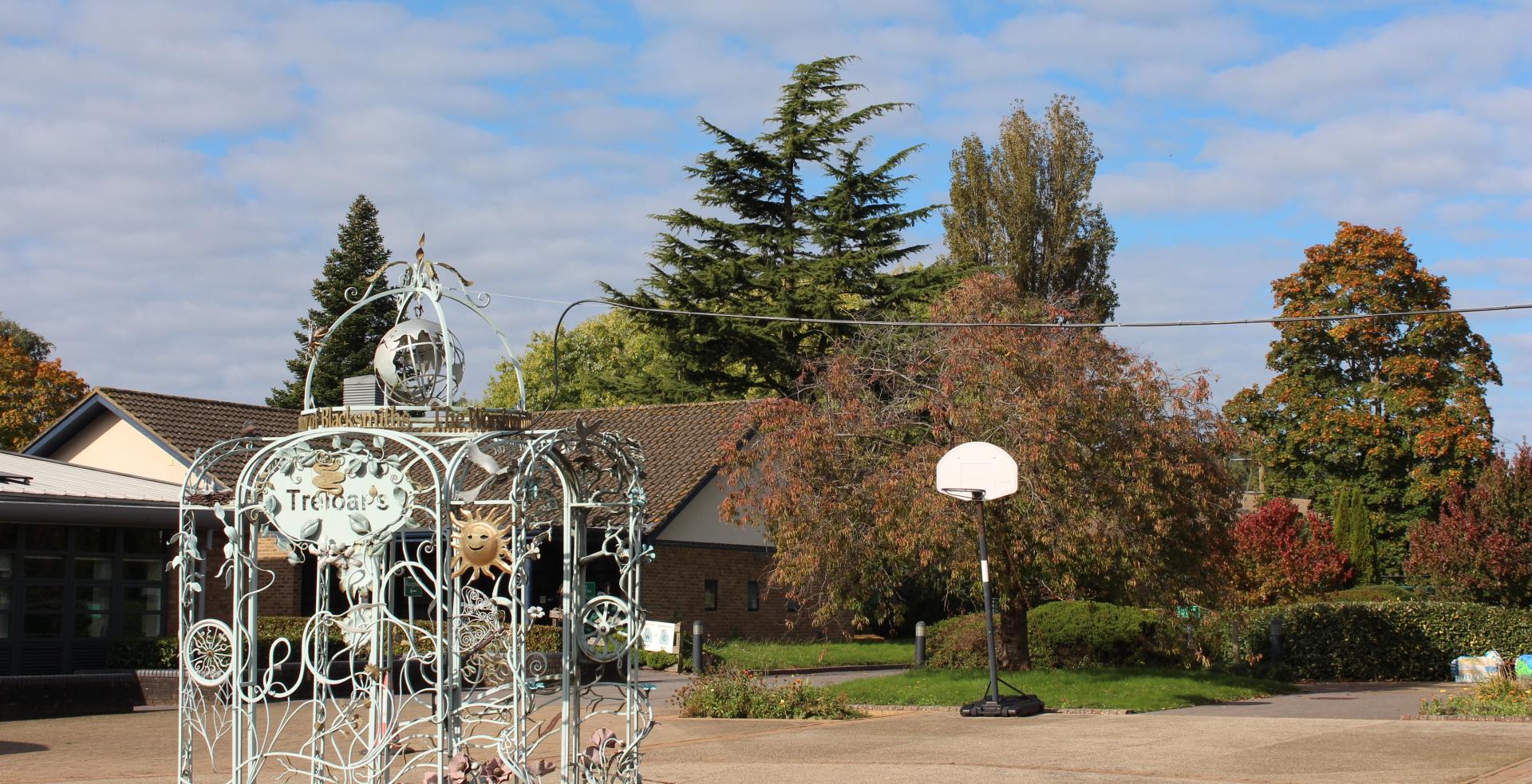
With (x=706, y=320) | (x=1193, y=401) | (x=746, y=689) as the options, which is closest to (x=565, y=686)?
(x=746, y=689)

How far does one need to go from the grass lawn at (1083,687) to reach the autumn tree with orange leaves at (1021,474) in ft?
3.77

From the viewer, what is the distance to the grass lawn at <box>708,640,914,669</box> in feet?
84.7

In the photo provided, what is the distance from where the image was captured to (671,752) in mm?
13016

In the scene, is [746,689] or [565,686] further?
[746,689]

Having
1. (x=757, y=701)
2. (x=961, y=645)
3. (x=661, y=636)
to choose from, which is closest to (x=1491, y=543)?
(x=961, y=645)

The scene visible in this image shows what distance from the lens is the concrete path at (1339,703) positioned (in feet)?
55.1

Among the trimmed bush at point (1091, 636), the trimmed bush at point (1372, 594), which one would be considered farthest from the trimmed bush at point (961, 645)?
the trimmed bush at point (1372, 594)

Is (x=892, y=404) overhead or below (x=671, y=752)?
overhead

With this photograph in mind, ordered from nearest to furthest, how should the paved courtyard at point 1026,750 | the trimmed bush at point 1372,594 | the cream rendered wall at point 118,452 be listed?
1. the paved courtyard at point 1026,750
2. the cream rendered wall at point 118,452
3. the trimmed bush at point 1372,594

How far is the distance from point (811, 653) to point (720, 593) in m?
3.68

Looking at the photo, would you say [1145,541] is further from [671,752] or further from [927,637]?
[671,752]

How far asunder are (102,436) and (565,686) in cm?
2591

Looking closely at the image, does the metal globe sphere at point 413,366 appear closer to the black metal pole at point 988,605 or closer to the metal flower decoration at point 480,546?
the metal flower decoration at point 480,546

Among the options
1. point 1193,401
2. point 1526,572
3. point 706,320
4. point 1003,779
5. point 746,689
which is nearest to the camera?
point 1003,779
